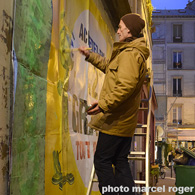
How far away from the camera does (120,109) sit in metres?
3.31

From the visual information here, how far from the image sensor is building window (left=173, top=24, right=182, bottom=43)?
1585 inches

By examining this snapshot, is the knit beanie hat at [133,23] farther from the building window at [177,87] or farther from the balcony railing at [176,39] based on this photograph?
the balcony railing at [176,39]

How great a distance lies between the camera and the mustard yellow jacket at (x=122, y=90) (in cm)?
309

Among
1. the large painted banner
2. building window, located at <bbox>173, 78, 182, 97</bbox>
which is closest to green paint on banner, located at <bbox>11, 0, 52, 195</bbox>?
the large painted banner

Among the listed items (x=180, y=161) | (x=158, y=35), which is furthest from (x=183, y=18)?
(x=180, y=161)

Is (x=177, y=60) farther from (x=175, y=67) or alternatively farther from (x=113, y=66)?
(x=113, y=66)

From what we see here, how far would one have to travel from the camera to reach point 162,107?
38750 mm

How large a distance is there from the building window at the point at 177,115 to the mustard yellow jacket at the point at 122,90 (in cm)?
3553

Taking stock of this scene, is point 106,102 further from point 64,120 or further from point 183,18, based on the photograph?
point 183,18

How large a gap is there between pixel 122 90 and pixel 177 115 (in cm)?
3688

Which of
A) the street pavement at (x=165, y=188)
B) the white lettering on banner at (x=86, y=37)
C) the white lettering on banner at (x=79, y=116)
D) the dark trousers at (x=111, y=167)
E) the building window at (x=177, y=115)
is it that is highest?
the building window at (x=177, y=115)

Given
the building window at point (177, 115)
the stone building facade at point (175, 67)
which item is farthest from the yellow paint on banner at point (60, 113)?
the building window at point (177, 115)

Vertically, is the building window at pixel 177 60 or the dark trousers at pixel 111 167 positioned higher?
the building window at pixel 177 60

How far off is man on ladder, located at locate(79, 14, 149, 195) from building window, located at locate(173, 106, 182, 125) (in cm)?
3548
